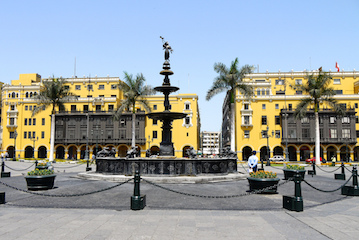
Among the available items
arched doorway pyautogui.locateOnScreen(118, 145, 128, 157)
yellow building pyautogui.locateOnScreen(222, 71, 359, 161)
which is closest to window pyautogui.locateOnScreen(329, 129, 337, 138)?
yellow building pyautogui.locateOnScreen(222, 71, 359, 161)

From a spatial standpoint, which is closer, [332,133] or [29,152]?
[332,133]

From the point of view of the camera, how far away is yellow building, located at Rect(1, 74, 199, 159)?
5806cm

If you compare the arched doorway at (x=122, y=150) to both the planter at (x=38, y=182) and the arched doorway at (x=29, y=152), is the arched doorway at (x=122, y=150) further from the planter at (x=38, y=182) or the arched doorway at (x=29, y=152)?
the planter at (x=38, y=182)

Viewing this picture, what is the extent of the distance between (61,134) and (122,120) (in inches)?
526

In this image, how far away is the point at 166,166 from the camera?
15.7 meters

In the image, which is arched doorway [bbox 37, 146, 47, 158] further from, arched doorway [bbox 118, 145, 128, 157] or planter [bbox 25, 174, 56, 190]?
planter [bbox 25, 174, 56, 190]

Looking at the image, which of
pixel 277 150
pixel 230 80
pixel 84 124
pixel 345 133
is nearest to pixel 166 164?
pixel 230 80

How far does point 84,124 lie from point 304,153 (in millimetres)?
45403

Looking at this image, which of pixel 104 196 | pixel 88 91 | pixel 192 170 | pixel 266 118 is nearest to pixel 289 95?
pixel 266 118

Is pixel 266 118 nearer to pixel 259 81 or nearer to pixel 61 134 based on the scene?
pixel 259 81

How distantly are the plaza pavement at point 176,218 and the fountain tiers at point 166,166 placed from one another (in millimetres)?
5213

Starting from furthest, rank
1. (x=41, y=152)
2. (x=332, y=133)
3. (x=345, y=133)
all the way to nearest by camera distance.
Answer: (x=41, y=152), (x=332, y=133), (x=345, y=133)

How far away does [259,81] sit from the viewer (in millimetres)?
60438

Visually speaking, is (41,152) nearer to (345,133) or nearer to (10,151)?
(10,151)
